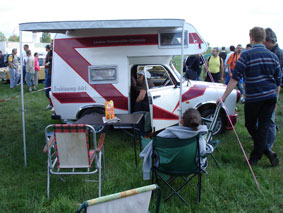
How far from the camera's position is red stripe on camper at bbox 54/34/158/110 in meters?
5.88

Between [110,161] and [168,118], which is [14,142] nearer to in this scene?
[110,161]

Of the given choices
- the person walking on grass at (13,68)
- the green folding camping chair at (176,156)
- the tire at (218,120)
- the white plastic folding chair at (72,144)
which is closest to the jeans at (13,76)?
the person walking on grass at (13,68)

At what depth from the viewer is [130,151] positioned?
5.41 m

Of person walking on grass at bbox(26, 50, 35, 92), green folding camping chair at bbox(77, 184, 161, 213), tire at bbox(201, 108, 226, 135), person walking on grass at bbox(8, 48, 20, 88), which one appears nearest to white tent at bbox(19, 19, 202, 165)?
tire at bbox(201, 108, 226, 135)

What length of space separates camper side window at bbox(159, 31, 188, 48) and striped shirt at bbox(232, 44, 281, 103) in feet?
6.04

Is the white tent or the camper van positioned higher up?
the white tent

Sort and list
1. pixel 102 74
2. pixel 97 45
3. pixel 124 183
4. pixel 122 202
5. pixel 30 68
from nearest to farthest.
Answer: pixel 122 202 → pixel 124 183 → pixel 97 45 → pixel 102 74 → pixel 30 68

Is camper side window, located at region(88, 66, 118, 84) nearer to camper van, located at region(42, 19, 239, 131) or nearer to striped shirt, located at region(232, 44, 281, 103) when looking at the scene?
camper van, located at region(42, 19, 239, 131)

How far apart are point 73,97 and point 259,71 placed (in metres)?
3.71

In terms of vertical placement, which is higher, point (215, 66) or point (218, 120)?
point (215, 66)

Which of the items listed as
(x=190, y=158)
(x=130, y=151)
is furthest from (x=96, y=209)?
(x=130, y=151)

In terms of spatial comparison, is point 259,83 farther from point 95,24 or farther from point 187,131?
point 95,24

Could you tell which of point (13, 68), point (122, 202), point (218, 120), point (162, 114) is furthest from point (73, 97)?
point (13, 68)

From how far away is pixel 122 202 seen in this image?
6.39 ft
